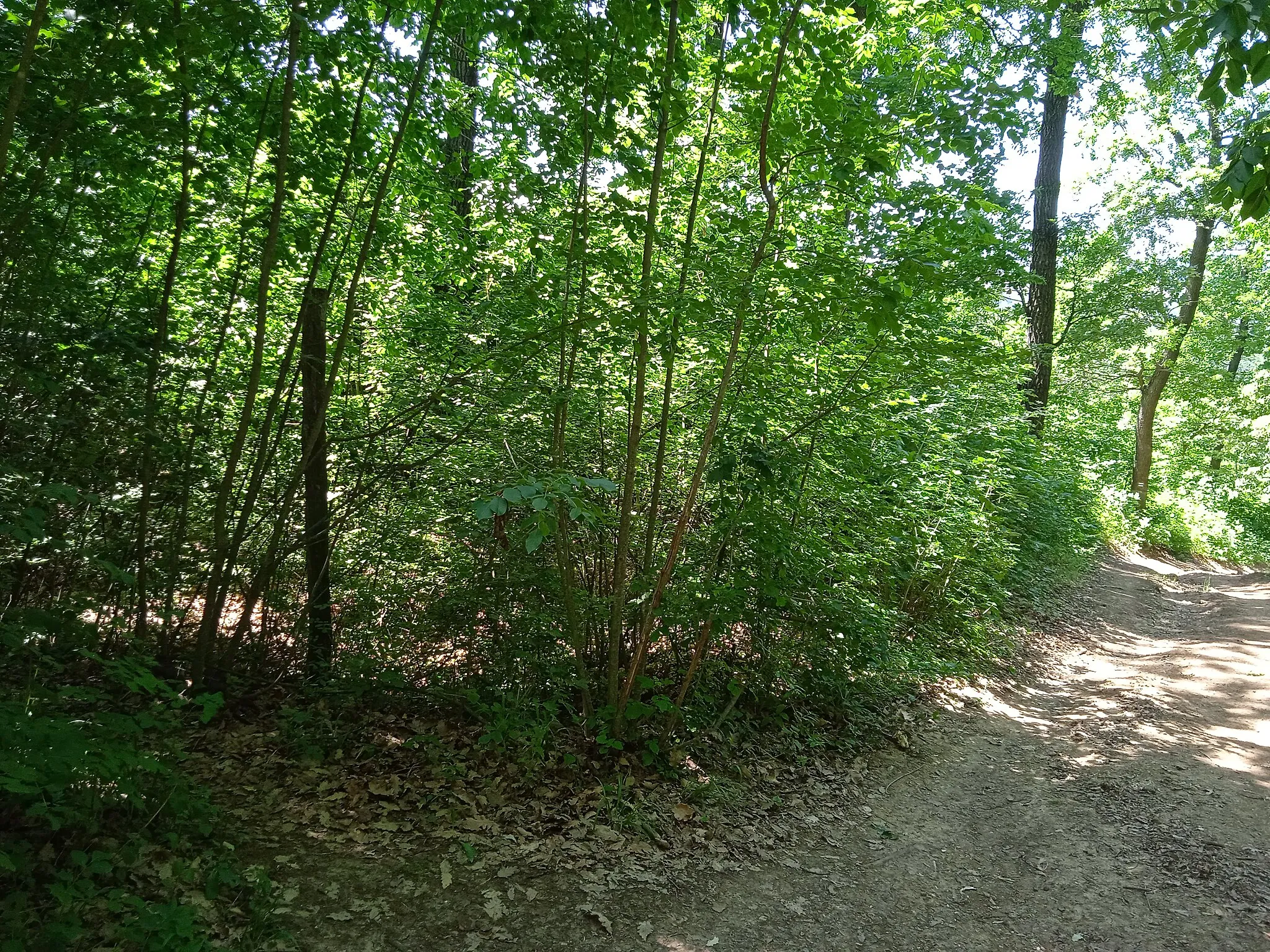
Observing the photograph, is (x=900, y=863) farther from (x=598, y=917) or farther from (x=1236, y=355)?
(x=1236, y=355)

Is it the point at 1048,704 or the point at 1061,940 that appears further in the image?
the point at 1048,704

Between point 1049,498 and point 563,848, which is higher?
point 1049,498

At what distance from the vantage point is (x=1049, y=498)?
12789 millimetres

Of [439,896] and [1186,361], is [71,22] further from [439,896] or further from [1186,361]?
[1186,361]

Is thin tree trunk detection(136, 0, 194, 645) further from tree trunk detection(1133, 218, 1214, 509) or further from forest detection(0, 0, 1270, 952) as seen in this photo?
tree trunk detection(1133, 218, 1214, 509)

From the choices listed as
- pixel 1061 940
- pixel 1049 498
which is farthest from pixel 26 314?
pixel 1049 498

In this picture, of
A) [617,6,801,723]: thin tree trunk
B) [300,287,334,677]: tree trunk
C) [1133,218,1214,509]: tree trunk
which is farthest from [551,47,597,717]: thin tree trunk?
[1133,218,1214,509]: tree trunk

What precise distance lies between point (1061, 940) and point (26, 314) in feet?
18.5

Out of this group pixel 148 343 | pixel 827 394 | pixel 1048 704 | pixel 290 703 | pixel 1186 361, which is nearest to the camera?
pixel 148 343

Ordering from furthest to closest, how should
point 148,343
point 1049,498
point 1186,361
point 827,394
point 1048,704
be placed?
point 1186,361 → point 1049,498 → point 1048,704 → point 827,394 → point 148,343

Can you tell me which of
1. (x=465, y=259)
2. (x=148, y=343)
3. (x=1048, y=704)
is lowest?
(x=1048, y=704)

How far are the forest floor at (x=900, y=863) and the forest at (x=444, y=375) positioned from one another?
1.42ft

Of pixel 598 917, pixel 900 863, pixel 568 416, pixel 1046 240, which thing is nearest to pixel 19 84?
pixel 568 416

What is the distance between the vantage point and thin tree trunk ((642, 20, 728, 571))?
413cm
